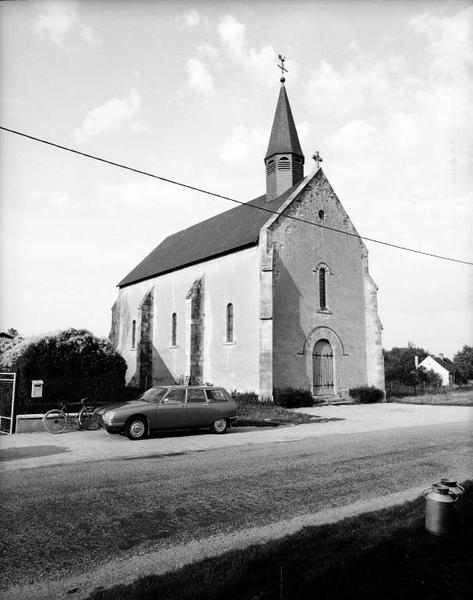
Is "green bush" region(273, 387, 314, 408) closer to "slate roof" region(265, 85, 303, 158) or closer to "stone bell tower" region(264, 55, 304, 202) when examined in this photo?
"stone bell tower" region(264, 55, 304, 202)

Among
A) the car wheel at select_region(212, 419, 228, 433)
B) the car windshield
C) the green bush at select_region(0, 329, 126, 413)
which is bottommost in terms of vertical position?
the car wheel at select_region(212, 419, 228, 433)

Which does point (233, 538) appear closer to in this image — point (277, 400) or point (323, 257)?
point (277, 400)

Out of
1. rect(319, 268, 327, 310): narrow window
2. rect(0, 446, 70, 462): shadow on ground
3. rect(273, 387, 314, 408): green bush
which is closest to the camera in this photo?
rect(0, 446, 70, 462): shadow on ground

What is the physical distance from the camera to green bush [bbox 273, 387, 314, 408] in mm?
22391

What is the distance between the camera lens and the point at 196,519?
223 inches

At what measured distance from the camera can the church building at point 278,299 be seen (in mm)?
24188

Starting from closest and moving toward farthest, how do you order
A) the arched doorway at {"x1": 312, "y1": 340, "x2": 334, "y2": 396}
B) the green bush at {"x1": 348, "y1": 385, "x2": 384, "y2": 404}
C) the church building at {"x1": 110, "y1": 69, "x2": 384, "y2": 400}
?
the church building at {"x1": 110, "y1": 69, "x2": 384, "y2": 400} < the arched doorway at {"x1": 312, "y1": 340, "x2": 334, "y2": 396} < the green bush at {"x1": 348, "y1": 385, "x2": 384, "y2": 404}

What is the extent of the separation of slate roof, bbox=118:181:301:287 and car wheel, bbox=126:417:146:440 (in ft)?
41.8

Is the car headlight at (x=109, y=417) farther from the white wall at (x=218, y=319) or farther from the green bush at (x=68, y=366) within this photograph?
the white wall at (x=218, y=319)

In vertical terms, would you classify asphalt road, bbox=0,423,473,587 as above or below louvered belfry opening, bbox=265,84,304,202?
below

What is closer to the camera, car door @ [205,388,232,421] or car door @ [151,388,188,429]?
car door @ [151,388,188,429]

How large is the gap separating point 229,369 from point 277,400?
12.4 feet

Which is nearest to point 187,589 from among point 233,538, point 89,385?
point 233,538

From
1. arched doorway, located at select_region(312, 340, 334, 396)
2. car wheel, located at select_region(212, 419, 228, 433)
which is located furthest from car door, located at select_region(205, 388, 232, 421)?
arched doorway, located at select_region(312, 340, 334, 396)
